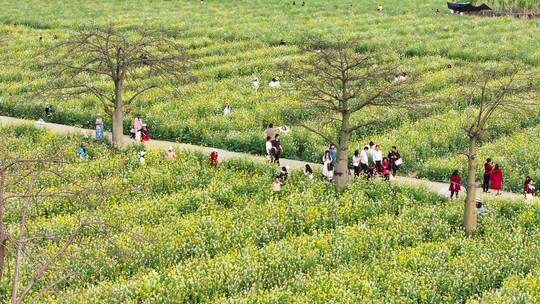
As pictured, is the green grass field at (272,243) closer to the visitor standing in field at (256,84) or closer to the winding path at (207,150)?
the winding path at (207,150)

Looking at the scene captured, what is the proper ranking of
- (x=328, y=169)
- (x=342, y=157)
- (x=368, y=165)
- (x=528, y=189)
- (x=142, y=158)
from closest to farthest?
(x=528, y=189) → (x=342, y=157) → (x=328, y=169) → (x=368, y=165) → (x=142, y=158)

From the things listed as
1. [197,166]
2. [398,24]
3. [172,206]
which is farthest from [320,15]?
[172,206]

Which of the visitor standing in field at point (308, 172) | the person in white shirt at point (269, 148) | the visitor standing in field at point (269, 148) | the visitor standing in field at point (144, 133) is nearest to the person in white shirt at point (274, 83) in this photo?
the visitor standing in field at point (144, 133)

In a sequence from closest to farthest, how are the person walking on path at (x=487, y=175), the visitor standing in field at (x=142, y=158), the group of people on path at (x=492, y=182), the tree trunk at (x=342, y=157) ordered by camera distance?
the group of people on path at (x=492, y=182) → the tree trunk at (x=342, y=157) → the person walking on path at (x=487, y=175) → the visitor standing in field at (x=142, y=158)

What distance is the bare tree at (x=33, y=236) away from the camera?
12484mm

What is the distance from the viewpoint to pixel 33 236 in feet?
47.8

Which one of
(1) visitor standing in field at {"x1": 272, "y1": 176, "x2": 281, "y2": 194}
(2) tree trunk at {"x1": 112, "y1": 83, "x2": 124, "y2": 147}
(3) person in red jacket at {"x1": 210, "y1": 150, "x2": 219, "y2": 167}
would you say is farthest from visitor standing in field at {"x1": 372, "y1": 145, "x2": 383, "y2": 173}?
(2) tree trunk at {"x1": 112, "y1": 83, "x2": 124, "y2": 147}

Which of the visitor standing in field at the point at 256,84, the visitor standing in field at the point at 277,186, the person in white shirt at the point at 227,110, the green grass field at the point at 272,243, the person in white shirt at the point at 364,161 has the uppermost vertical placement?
the visitor standing in field at the point at 256,84

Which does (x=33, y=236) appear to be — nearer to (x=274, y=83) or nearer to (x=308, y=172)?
(x=308, y=172)

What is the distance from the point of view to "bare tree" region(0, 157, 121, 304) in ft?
41.0

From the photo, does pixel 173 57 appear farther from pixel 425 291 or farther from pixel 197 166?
pixel 425 291

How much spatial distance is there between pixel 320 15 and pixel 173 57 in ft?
143

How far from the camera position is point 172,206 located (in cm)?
2664

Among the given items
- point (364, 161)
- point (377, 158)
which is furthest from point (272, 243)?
point (377, 158)
